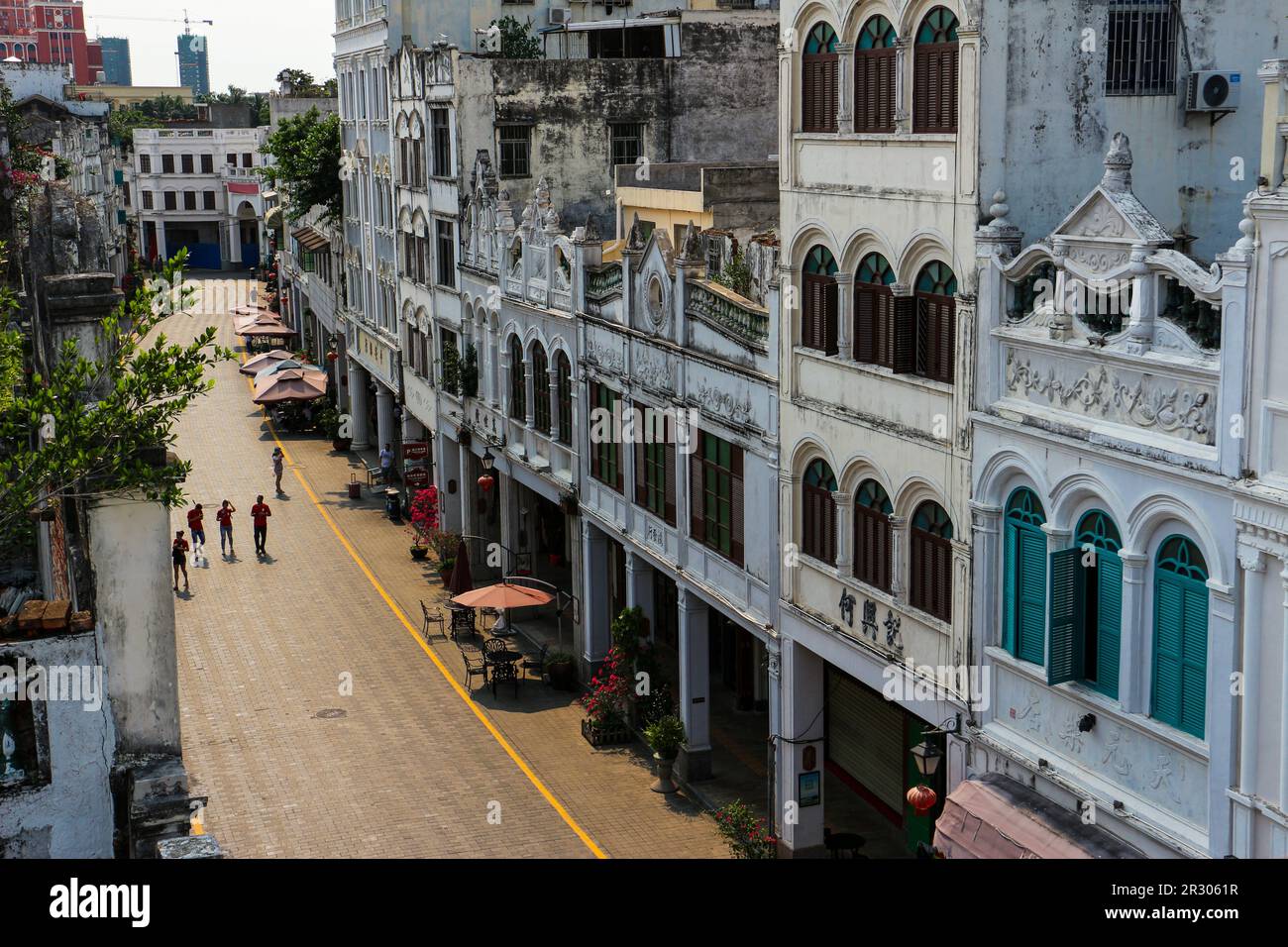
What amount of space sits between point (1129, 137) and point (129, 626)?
13.8m

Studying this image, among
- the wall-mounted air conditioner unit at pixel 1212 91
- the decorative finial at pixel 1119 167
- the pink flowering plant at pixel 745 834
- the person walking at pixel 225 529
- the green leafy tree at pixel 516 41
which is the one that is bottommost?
the pink flowering plant at pixel 745 834

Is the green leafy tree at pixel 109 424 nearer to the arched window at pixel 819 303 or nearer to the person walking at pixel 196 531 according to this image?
the arched window at pixel 819 303

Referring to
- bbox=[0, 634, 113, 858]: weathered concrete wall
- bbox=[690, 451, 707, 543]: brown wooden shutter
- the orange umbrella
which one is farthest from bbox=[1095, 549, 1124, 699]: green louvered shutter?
the orange umbrella

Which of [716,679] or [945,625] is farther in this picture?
[716,679]

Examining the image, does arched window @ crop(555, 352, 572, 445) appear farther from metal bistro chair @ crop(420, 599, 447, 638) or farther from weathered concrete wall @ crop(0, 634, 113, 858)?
weathered concrete wall @ crop(0, 634, 113, 858)

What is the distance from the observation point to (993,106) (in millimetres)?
18734

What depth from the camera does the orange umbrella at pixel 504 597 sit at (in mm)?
34062

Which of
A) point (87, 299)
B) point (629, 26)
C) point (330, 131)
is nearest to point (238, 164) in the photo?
point (330, 131)

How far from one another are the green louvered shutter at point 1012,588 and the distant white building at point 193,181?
11270cm

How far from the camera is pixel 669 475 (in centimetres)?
2908

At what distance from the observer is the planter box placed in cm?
3112

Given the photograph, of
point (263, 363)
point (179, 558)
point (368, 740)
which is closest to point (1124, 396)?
point (368, 740)

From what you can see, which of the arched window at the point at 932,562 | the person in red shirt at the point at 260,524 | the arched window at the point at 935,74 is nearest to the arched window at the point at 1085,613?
the arched window at the point at 932,562

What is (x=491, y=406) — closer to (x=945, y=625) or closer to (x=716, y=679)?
(x=716, y=679)
